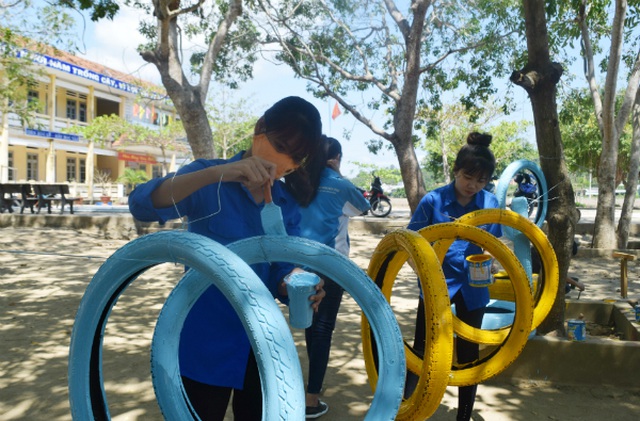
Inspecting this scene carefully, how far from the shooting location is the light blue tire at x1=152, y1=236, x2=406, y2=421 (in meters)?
1.48

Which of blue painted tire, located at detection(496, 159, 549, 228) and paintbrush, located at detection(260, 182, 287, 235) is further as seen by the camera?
blue painted tire, located at detection(496, 159, 549, 228)

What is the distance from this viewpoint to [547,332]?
4.23 meters

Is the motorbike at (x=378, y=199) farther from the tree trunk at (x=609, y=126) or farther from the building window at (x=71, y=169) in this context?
the building window at (x=71, y=169)

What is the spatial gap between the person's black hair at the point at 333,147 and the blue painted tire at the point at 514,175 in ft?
3.35

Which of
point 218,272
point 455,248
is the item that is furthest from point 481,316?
point 218,272

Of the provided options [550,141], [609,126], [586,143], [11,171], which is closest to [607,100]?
[609,126]

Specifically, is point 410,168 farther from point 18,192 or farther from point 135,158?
point 135,158

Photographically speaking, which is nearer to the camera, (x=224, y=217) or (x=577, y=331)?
(x=224, y=217)

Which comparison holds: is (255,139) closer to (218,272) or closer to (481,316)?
(218,272)

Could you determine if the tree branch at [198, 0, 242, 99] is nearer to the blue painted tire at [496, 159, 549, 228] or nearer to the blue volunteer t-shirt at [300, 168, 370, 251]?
the blue painted tire at [496, 159, 549, 228]

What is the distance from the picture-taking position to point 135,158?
34844 mm

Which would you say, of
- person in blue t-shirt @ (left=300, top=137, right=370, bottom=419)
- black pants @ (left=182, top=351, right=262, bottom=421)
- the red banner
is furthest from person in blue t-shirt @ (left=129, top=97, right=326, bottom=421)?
the red banner

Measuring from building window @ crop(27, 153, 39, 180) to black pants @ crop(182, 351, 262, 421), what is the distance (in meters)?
32.5

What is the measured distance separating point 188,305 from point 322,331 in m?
1.59
